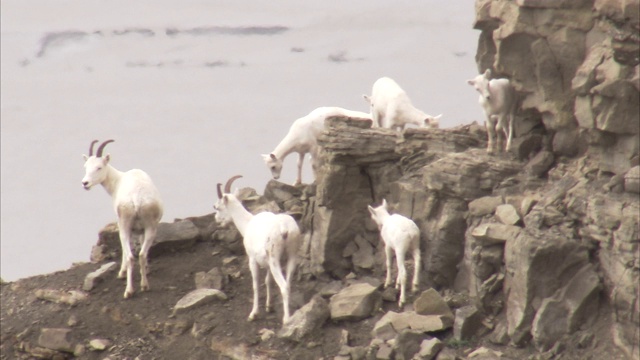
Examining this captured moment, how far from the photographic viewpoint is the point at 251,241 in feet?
55.0

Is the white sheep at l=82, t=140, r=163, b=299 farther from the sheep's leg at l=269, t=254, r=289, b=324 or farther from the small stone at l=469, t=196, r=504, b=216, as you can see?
the small stone at l=469, t=196, r=504, b=216

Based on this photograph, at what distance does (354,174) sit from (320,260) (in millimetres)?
1514

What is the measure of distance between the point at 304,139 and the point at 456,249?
16.0 feet

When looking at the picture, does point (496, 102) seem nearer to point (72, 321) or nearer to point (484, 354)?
point (484, 354)

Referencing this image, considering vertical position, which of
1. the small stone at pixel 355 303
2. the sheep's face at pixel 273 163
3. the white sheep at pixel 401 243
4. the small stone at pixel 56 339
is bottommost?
the small stone at pixel 56 339

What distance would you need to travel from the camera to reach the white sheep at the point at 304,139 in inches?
804

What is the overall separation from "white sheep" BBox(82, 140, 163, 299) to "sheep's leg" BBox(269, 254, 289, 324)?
10.0ft

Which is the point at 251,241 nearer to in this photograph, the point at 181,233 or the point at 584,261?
the point at 181,233

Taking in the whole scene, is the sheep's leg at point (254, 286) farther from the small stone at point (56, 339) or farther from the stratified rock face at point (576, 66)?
the stratified rock face at point (576, 66)

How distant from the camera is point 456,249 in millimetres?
16688

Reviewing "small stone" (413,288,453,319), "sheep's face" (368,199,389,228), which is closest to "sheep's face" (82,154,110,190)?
"sheep's face" (368,199,389,228)

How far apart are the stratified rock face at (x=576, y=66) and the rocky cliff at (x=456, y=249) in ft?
0.08

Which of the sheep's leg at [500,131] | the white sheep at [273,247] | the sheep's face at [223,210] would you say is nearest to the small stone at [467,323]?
the white sheep at [273,247]

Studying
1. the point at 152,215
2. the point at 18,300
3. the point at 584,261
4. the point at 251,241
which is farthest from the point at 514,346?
the point at 18,300
